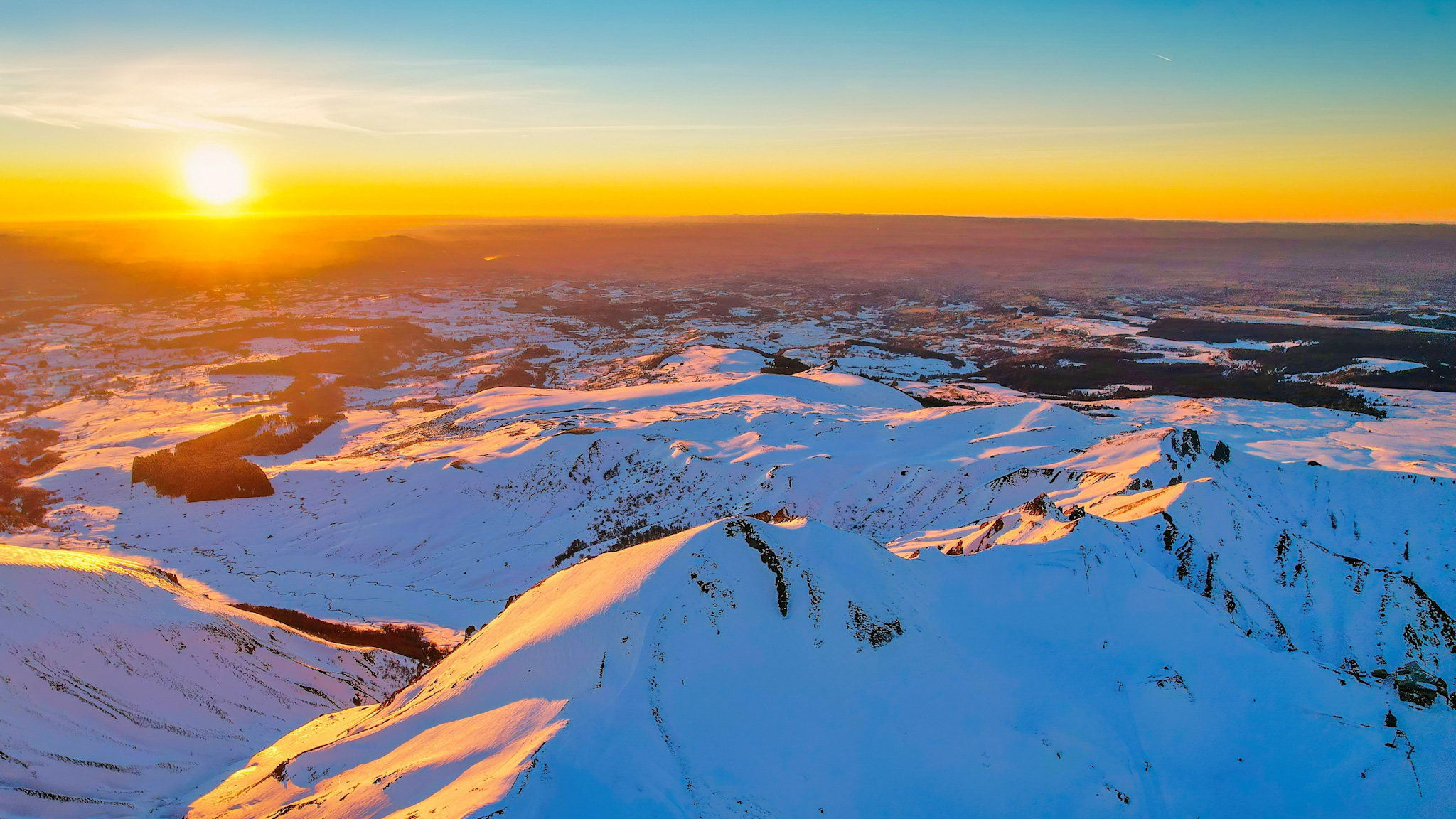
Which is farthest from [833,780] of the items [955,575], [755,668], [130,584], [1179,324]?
[1179,324]

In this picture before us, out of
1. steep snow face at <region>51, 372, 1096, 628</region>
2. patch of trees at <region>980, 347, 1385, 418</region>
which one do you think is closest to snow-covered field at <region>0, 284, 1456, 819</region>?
steep snow face at <region>51, 372, 1096, 628</region>

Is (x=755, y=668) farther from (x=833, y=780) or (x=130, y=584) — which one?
(x=130, y=584)

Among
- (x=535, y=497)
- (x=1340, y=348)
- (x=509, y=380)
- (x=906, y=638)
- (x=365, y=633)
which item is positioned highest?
(x=1340, y=348)

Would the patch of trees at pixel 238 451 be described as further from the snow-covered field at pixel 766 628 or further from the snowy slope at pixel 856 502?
the snow-covered field at pixel 766 628

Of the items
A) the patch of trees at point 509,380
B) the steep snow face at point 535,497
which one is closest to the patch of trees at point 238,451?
the steep snow face at point 535,497

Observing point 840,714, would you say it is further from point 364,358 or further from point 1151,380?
point 364,358

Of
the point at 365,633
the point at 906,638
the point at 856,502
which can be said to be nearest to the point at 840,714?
the point at 906,638
